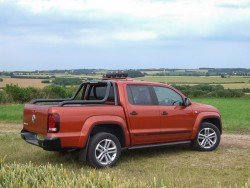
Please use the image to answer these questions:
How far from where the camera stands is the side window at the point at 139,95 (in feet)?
28.9

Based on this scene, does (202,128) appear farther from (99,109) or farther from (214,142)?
(99,109)

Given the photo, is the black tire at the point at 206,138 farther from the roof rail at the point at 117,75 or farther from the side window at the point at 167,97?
the roof rail at the point at 117,75

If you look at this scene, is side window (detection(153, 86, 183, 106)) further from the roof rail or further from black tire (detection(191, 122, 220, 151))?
black tire (detection(191, 122, 220, 151))

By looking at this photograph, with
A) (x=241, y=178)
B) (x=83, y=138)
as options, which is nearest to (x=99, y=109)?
(x=83, y=138)

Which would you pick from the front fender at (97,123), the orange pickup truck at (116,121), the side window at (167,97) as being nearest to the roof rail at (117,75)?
the orange pickup truck at (116,121)

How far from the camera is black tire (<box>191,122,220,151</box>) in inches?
387

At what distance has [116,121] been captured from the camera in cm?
827

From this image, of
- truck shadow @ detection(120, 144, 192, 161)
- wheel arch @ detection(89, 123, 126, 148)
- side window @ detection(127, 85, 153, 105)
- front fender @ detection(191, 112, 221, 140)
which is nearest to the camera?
wheel arch @ detection(89, 123, 126, 148)

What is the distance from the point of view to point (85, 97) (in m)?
9.64

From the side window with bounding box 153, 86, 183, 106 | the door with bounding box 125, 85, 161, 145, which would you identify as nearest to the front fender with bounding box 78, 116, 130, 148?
the door with bounding box 125, 85, 161, 145

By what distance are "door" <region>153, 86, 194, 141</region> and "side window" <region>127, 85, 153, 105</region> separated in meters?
0.26

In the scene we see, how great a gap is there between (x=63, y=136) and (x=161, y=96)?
2.73 m

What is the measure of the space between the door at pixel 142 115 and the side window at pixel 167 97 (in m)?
0.23

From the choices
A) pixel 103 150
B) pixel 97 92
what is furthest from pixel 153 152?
pixel 103 150
